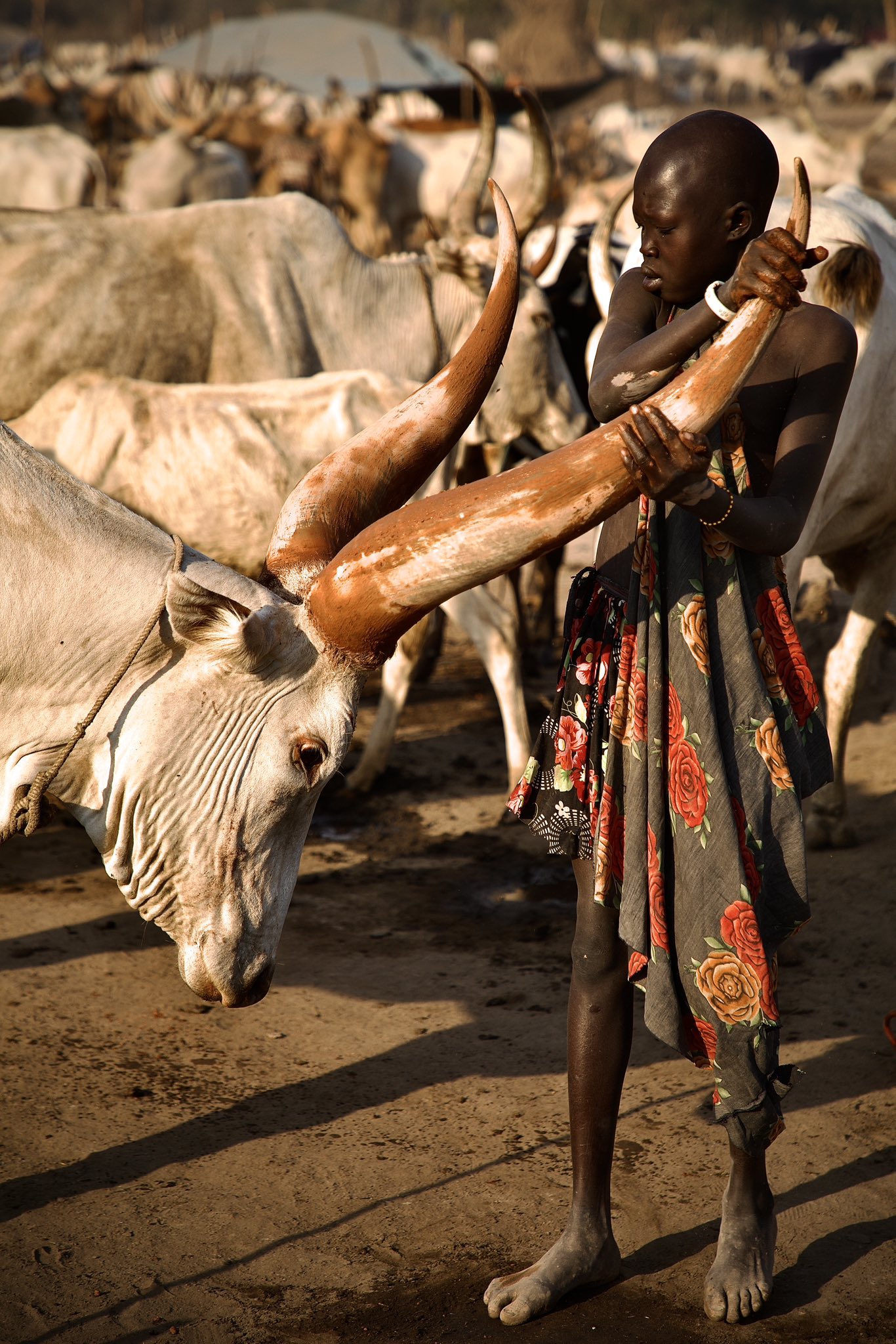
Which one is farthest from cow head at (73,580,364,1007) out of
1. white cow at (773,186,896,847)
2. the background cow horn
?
the background cow horn

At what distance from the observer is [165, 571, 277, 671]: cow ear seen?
2162 mm

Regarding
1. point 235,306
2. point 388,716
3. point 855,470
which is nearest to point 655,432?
point 855,470

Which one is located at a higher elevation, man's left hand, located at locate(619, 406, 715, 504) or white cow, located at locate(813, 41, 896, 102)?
man's left hand, located at locate(619, 406, 715, 504)

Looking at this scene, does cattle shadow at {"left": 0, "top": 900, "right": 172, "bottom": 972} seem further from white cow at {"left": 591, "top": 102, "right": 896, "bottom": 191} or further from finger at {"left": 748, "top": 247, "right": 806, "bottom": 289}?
white cow at {"left": 591, "top": 102, "right": 896, "bottom": 191}

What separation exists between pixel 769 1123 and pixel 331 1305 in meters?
0.86

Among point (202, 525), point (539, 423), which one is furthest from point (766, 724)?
point (539, 423)

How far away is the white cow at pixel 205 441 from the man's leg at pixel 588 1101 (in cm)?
251

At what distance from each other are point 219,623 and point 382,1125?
137 cm

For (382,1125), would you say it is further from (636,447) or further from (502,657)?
(502,657)

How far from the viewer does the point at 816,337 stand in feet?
7.26

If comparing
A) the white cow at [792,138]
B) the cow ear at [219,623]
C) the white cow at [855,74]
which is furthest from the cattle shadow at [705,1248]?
the white cow at [855,74]

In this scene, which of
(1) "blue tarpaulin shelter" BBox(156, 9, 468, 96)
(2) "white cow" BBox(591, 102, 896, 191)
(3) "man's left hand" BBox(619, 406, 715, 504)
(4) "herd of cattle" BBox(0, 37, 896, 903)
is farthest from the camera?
(1) "blue tarpaulin shelter" BBox(156, 9, 468, 96)

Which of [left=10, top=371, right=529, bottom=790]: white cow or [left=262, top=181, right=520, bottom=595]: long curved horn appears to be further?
[left=10, top=371, right=529, bottom=790]: white cow

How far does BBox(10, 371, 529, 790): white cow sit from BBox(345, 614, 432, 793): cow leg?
812mm
